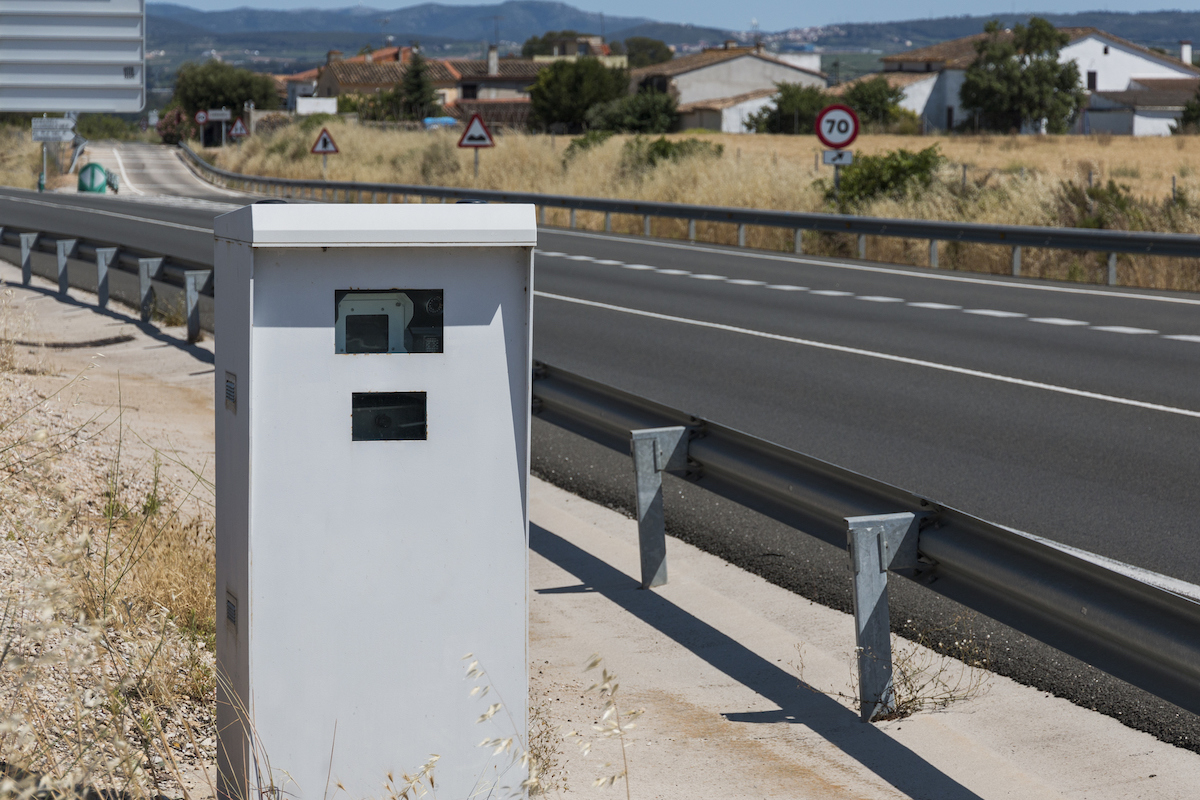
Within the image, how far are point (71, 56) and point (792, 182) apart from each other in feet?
77.4

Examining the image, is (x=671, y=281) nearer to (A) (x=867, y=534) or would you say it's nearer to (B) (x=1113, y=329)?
(B) (x=1113, y=329)

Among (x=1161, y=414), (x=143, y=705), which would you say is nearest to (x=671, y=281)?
(x=1161, y=414)

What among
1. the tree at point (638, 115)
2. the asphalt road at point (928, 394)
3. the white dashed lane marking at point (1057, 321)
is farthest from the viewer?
the tree at point (638, 115)

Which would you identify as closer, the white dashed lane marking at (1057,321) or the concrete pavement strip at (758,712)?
the concrete pavement strip at (758,712)

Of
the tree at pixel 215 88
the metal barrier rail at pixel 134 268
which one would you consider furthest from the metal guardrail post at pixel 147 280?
the tree at pixel 215 88

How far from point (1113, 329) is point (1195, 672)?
35.4ft

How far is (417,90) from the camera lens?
4402 inches

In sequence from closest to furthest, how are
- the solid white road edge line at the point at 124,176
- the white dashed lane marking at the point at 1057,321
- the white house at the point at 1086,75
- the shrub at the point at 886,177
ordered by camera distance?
the white dashed lane marking at the point at 1057,321 → the shrub at the point at 886,177 → the solid white road edge line at the point at 124,176 → the white house at the point at 1086,75

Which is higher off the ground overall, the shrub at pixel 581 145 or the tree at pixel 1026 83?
the tree at pixel 1026 83

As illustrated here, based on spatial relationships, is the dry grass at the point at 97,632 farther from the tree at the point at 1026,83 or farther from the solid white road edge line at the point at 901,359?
the tree at the point at 1026,83

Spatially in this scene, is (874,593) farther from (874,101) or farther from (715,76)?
(715,76)

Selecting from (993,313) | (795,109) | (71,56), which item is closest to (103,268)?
(71,56)

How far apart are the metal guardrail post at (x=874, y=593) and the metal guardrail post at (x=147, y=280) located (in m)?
9.95

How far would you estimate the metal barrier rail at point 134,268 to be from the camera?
463 inches
